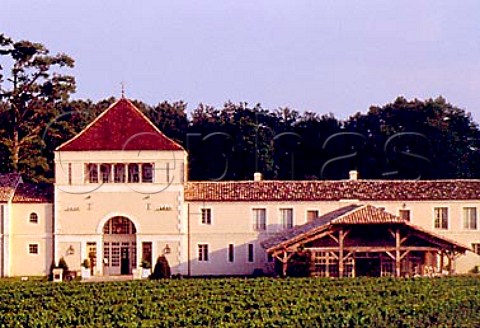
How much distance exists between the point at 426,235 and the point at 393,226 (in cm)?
152

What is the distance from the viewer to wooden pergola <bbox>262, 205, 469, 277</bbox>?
47469 millimetres

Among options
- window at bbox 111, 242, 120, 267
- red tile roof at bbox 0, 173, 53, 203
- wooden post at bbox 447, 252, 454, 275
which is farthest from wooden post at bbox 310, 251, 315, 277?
red tile roof at bbox 0, 173, 53, 203

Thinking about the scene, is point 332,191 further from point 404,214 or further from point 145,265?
point 145,265

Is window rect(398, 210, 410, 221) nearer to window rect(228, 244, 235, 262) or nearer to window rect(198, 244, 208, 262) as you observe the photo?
window rect(228, 244, 235, 262)

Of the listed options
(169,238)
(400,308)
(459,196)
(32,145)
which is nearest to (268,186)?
(169,238)

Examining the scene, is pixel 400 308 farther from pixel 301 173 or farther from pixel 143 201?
pixel 301 173

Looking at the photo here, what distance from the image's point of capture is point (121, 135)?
56.3m

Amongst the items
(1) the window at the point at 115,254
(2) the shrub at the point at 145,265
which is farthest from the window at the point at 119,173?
(2) the shrub at the point at 145,265

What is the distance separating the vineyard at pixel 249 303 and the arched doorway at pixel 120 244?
11.5m

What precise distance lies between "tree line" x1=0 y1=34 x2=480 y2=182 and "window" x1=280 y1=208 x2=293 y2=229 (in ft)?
59.1

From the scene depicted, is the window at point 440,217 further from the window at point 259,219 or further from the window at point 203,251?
the window at point 203,251

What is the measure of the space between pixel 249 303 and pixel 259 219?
2191 centimetres

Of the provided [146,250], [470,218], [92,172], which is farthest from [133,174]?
[470,218]

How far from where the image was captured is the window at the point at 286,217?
55875 mm
